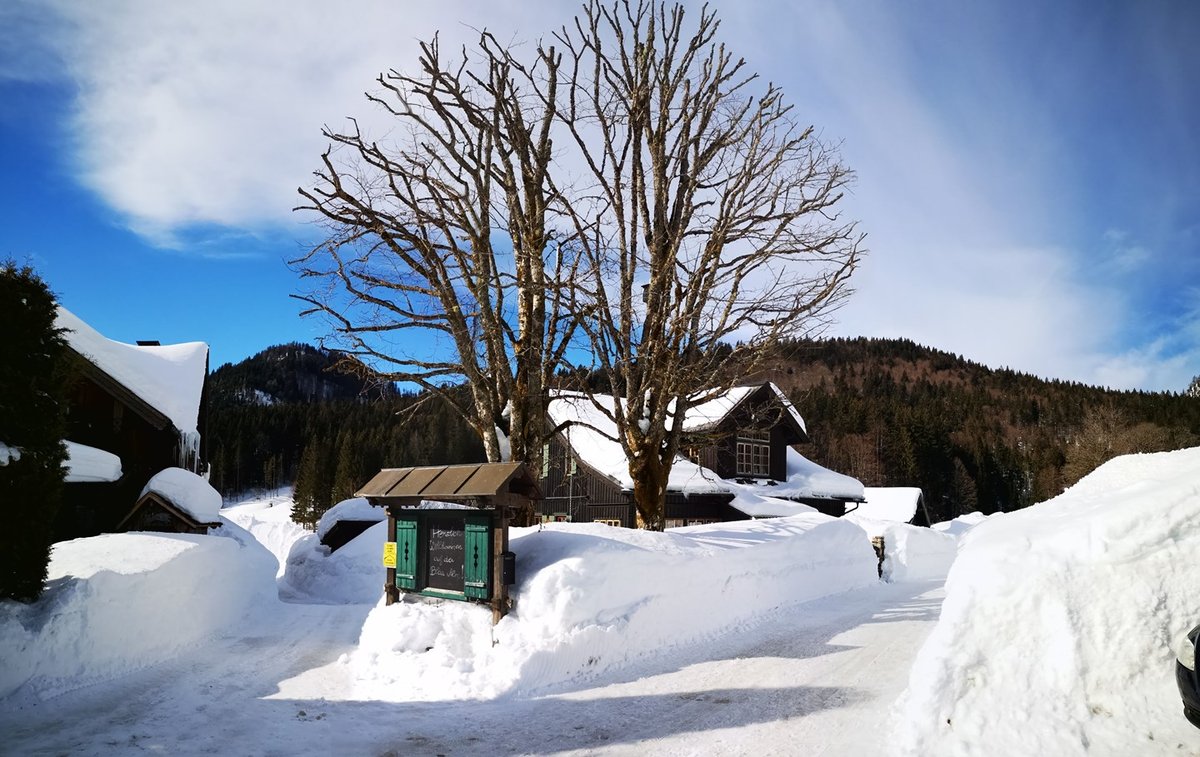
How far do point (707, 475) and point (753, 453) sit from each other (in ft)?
19.1

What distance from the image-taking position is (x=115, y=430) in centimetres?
1944

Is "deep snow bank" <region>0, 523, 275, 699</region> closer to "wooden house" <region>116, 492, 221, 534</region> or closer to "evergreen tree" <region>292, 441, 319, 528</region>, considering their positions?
"wooden house" <region>116, 492, 221, 534</region>

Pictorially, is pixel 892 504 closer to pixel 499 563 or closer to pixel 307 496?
pixel 499 563

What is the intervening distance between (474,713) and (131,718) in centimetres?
373

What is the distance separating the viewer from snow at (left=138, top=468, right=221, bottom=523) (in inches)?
694

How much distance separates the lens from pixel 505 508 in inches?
414

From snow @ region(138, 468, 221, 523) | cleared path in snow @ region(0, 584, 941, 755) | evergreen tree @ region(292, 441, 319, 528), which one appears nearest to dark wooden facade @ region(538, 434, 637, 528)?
snow @ region(138, 468, 221, 523)

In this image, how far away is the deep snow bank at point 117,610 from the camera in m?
9.13

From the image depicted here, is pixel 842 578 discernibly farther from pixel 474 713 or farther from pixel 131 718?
pixel 131 718

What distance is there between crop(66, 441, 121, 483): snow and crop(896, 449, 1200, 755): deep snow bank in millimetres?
18118

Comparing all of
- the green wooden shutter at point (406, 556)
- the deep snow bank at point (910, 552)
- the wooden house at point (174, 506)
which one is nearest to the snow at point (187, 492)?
the wooden house at point (174, 506)

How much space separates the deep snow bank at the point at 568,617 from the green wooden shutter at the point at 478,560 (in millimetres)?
321

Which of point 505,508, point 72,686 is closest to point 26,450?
point 72,686

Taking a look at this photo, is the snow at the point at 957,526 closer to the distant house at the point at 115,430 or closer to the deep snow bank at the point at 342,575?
the deep snow bank at the point at 342,575
